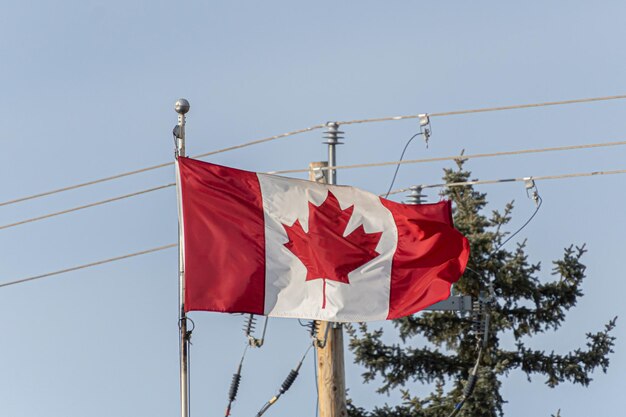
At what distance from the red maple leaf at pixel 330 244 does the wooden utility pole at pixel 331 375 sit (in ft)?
1.98

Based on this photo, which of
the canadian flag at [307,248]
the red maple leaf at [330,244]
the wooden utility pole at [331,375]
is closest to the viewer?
the canadian flag at [307,248]

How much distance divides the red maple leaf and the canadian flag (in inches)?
0.5

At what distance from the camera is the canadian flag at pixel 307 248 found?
73.2 feet

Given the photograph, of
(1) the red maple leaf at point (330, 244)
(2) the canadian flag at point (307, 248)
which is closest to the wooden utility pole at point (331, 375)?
(2) the canadian flag at point (307, 248)

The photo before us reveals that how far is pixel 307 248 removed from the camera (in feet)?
74.8

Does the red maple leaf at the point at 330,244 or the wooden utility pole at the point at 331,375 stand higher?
the red maple leaf at the point at 330,244

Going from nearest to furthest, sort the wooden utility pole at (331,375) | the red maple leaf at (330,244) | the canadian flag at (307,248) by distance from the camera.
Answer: the canadian flag at (307,248)
the red maple leaf at (330,244)
the wooden utility pole at (331,375)

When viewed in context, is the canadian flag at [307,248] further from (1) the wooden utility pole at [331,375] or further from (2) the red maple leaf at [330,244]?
(1) the wooden utility pole at [331,375]

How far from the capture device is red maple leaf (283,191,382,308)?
22734mm

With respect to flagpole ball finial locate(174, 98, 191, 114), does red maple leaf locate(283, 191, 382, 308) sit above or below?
below

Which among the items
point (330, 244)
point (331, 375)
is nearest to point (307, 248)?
point (330, 244)

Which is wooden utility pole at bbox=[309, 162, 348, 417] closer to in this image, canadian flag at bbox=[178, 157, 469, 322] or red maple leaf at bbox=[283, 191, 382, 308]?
canadian flag at bbox=[178, 157, 469, 322]

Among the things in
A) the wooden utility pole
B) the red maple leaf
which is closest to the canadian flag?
the red maple leaf

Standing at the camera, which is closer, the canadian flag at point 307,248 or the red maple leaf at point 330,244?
the canadian flag at point 307,248
